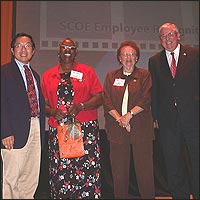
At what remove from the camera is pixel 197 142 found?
2498mm

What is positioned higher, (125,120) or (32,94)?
(32,94)

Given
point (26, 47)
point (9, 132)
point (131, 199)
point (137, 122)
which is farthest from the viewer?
point (131, 199)

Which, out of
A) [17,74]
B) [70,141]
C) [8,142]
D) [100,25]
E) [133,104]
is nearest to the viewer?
[8,142]

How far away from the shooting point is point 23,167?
225 centimetres

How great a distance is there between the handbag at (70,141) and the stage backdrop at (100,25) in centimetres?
120

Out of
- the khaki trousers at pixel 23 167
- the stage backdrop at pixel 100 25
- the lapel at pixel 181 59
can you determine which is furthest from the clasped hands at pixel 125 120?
the stage backdrop at pixel 100 25

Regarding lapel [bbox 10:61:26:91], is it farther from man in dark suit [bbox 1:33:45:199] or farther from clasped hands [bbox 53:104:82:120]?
clasped hands [bbox 53:104:82:120]

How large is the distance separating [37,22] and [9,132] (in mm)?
2144

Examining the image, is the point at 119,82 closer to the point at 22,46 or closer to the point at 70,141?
the point at 70,141

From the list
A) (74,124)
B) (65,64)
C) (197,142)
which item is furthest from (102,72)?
(197,142)

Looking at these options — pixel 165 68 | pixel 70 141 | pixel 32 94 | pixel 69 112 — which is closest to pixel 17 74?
pixel 32 94

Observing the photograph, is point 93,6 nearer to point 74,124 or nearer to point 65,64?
point 65,64

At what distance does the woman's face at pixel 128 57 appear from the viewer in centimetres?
268

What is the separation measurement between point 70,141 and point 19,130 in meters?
0.48
